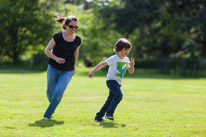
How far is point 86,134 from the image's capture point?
650 cm

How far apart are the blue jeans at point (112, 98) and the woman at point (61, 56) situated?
90 cm

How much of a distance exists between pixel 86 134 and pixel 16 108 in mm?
3814

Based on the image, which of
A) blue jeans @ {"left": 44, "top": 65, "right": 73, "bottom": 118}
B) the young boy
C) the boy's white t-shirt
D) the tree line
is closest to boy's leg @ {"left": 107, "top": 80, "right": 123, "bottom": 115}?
the young boy

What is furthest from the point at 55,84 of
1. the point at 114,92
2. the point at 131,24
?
the point at 131,24

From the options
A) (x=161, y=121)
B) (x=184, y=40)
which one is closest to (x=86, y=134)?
(x=161, y=121)

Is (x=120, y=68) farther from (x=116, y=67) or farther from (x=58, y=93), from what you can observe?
(x=58, y=93)

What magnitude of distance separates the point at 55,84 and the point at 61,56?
0.68 m

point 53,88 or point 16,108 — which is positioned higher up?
point 53,88

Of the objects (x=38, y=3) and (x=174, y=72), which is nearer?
(x=174, y=72)

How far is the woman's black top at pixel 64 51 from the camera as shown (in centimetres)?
824

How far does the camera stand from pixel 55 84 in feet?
28.1

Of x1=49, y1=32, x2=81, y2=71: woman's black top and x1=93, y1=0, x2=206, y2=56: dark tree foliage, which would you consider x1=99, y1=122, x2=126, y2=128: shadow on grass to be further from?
x1=93, y1=0, x2=206, y2=56: dark tree foliage

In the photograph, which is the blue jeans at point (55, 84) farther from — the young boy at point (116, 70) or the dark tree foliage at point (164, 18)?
the dark tree foliage at point (164, 18)

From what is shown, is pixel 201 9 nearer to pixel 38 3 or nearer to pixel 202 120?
pixel 38 3
